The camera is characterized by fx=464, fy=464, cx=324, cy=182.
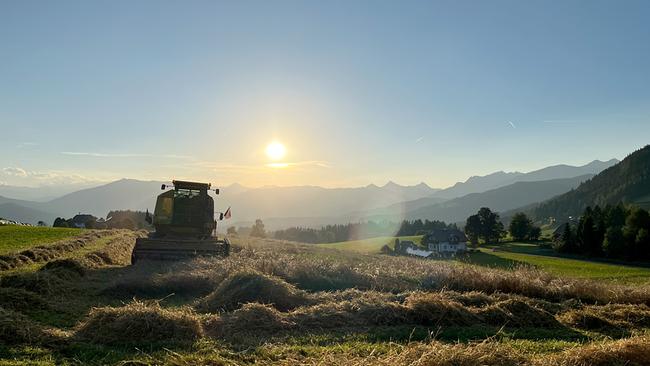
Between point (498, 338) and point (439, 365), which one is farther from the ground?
point (439, 365)

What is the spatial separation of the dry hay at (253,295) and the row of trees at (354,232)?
4757 inches

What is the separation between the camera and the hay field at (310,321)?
21.8ft

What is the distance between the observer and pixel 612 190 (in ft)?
574

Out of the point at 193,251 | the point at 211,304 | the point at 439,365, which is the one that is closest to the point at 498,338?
the point at 439,365

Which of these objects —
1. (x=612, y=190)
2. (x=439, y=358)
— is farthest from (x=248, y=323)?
(x=612, y=190)

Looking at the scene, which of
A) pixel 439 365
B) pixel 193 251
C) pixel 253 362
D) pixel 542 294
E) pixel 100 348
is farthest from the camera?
pixel 193 251

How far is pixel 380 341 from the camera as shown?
821 cm

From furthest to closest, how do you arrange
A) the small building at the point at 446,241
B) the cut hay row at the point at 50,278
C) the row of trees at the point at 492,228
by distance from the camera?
the small building at the point at 446,241
the row of trees at the point at 492,228
the cut hay row at the point at 50,278

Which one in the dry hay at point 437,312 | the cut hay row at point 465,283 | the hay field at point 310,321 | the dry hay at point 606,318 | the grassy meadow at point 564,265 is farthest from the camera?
the grassy meadow at point 564,265

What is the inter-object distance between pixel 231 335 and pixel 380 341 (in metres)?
2.69

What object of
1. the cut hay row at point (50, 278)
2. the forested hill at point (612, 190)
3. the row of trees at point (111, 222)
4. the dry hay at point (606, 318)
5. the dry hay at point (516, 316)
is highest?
the forested hill at point (612, 190)

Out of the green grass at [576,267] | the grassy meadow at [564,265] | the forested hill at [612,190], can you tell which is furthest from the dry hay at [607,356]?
the forested hill at [612,190]

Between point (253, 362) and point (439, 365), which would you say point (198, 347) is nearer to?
point (253, 362)

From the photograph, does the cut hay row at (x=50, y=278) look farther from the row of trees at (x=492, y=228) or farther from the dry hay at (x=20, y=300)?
the row of trees at (x=492, y=228)
